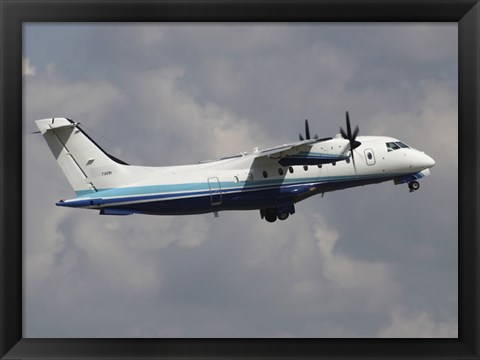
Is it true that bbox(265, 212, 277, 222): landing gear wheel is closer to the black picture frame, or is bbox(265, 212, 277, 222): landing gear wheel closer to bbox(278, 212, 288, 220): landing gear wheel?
bbox(278, 212, 288, 220): landing gear wheel

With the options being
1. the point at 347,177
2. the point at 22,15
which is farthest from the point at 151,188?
the point at 22,15

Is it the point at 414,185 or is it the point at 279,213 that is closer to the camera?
the point at 279,213

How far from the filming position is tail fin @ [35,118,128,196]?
32969 millimetres

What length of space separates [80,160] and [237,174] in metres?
6.90

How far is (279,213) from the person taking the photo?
38750 mm

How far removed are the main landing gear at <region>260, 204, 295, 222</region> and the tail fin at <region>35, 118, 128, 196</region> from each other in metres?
8.38

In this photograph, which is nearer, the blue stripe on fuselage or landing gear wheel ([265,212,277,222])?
the blue stripe on fuselage

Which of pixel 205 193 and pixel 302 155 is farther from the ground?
pixel 302 155

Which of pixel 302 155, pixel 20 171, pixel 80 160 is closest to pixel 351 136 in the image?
pixel 302 155

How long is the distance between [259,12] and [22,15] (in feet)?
15.8

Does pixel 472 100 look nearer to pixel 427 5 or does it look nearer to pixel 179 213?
pixel 427 5

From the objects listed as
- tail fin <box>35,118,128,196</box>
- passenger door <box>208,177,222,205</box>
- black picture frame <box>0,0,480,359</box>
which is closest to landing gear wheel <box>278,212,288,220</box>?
passenger door <box>208,177,222,205</box>

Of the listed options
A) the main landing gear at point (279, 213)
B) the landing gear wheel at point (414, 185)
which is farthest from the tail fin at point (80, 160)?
the landing gear wheel at point (414, 185)

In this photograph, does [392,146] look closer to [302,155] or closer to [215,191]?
[302,155]
